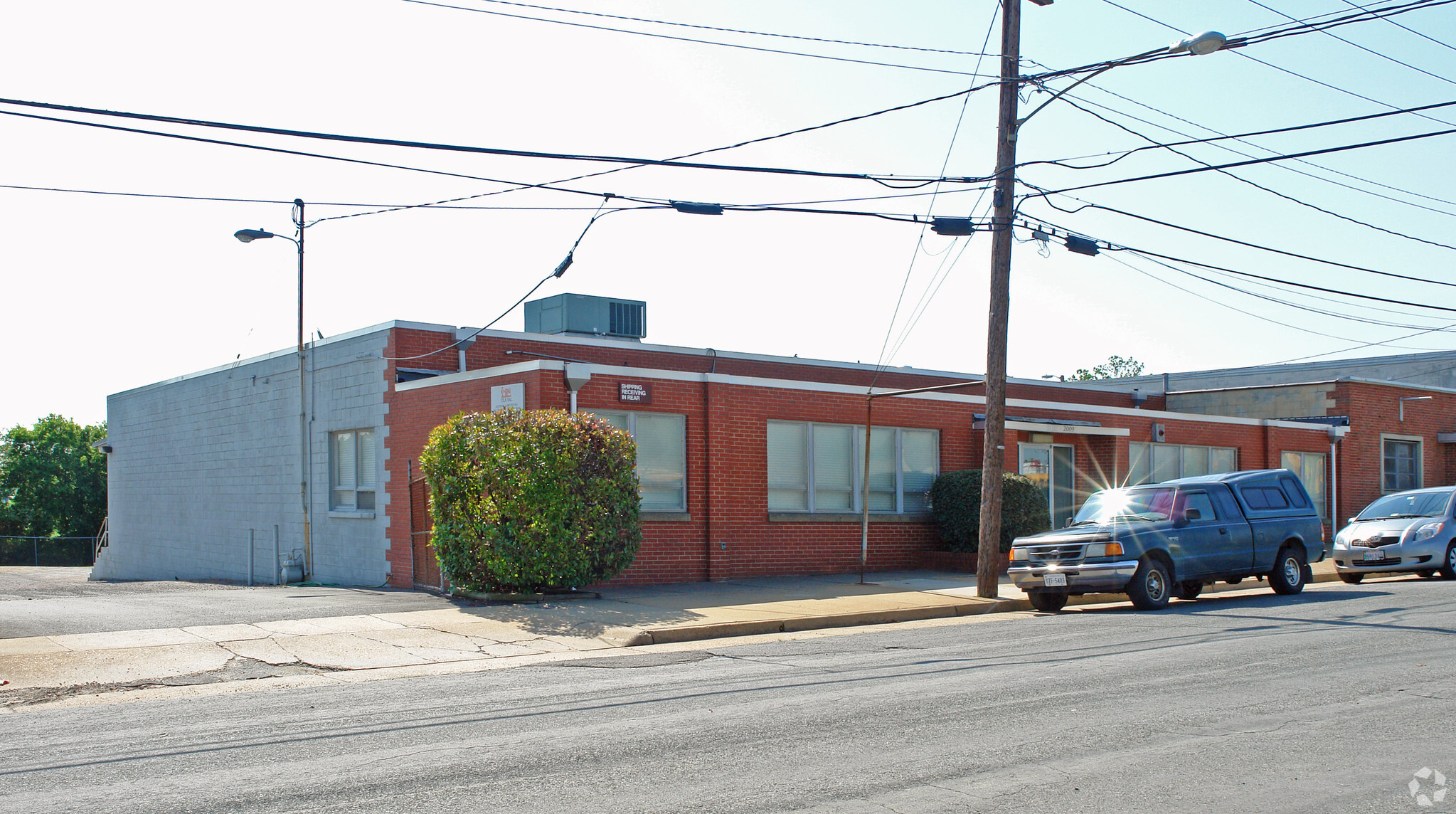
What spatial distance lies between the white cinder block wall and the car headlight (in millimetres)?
18304

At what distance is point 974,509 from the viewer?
21422 millimetres

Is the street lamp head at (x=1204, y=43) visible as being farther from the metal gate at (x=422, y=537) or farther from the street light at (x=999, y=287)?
the metal gate at (x=422, y=537)

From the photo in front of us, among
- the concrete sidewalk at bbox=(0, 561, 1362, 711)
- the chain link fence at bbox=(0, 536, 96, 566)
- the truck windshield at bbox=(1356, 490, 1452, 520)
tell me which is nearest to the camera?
the concrete sidewalk at bbox=(0, 561, 1362, 711)

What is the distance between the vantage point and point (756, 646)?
12297 millimetres

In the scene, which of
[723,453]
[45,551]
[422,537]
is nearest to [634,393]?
[723,453]

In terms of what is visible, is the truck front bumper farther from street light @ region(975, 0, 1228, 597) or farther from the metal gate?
the metal gate

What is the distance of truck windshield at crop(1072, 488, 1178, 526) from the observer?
1611cm

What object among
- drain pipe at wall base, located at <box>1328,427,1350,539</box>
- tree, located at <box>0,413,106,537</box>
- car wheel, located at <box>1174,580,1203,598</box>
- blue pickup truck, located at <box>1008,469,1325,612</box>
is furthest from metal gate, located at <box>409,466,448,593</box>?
tree, located at <box>0,413,106,537</box>

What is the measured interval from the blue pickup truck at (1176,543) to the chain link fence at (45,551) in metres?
51.5

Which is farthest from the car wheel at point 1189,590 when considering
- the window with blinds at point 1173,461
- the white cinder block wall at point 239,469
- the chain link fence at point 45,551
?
the chain link fence at point 45,551

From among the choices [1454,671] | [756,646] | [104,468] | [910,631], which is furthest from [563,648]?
[104,468]

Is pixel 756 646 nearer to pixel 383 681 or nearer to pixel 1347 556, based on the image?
pixel 383 681

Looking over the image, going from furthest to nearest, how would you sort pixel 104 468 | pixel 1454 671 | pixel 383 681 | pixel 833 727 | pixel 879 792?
pixel 104 468, pixel 383 681, pixel 1454 671, pixel 833 727, pixel 879 792

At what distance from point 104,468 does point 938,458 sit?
2680 inches
